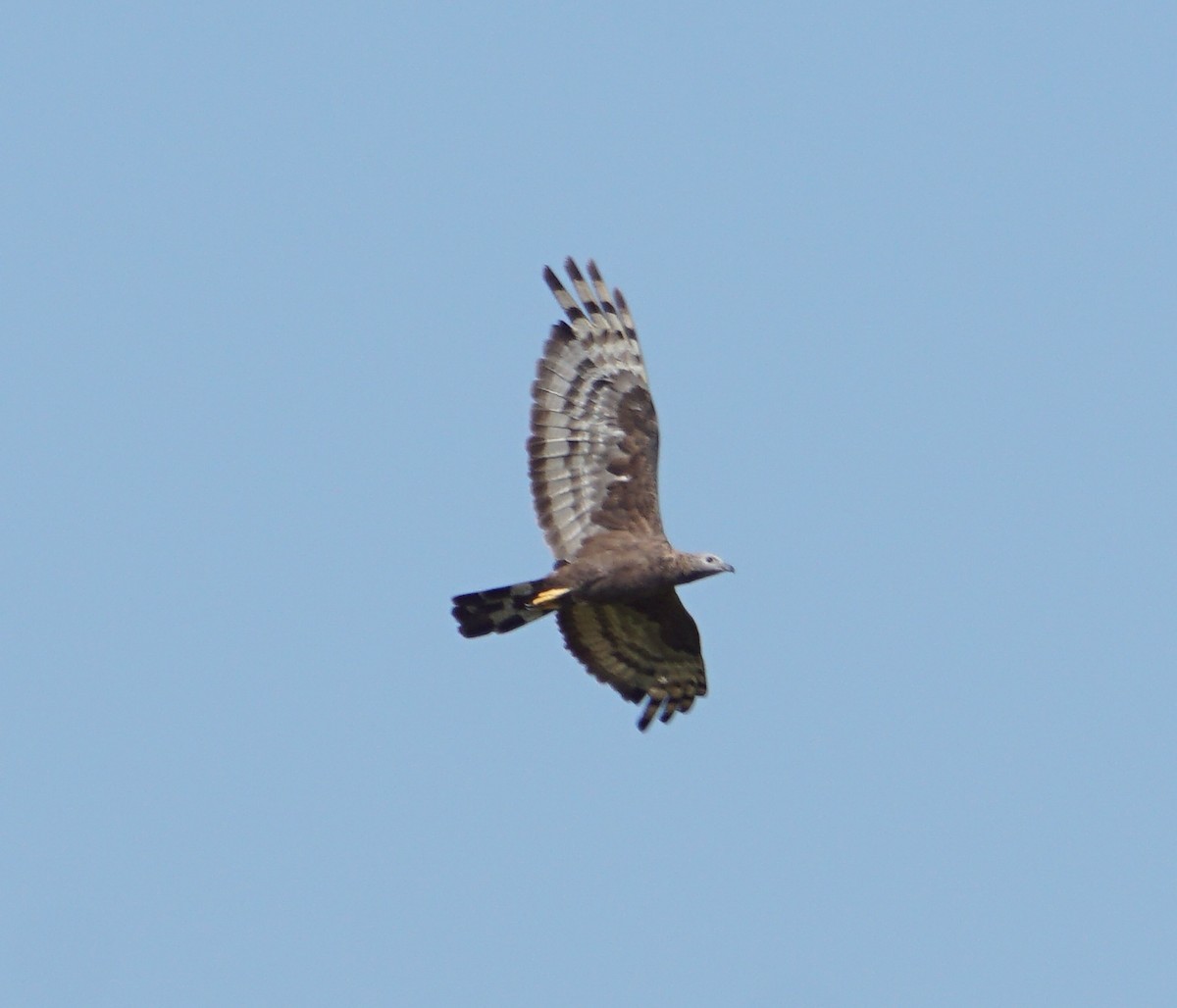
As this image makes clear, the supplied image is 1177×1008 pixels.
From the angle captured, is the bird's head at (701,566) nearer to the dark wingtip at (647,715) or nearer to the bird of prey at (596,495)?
the bird of prey at (596,495)

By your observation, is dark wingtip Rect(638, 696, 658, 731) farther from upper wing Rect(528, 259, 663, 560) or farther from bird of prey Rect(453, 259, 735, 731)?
upper wing Rect(528, 259, 663, 560)

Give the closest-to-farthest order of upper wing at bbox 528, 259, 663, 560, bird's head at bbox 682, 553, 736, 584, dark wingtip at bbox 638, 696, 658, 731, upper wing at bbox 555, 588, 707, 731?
1. bird's head at bbox 682, 553, 736, 584
2. upper wing at bbox 528, 259, 663, 560
3. upper wing at bbox 555, 588, 707, 731
4. dark wingtip at bbox 638, 696, 658, 731

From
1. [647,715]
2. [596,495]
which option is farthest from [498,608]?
[647,715]

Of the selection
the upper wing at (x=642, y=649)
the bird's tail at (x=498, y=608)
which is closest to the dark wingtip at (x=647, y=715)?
the upper wing at (x=642, y=649)

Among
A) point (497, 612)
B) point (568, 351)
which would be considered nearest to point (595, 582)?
point (497, 612)

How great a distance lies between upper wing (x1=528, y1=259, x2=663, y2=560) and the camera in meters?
18.9

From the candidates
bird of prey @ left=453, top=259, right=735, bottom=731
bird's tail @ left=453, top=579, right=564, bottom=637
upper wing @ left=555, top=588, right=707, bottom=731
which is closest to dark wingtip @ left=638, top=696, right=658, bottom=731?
upper wing @ left=555, top=588, right=707, bottom=731

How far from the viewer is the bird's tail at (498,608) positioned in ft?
61.2

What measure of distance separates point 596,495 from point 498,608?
1.28 meters

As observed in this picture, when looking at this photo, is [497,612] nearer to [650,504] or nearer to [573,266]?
[650,504]

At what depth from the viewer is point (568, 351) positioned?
19078 mm

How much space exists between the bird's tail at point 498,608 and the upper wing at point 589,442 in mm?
483

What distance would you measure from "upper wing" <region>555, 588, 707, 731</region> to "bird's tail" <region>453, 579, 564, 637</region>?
26.2 inches

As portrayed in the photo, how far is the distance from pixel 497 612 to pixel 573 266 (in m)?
3.13
